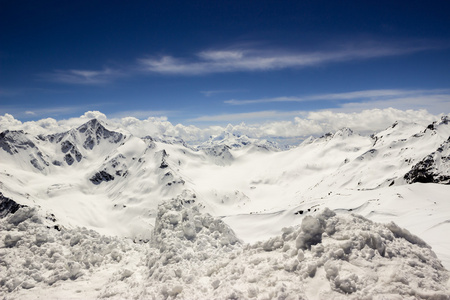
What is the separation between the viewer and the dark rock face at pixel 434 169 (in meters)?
98.1

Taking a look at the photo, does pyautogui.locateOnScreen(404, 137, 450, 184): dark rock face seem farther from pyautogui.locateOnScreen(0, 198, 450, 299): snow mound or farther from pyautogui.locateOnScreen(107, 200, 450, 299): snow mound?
pyautogui.locateOnScreen(0, 198, 450, 299): snow mound

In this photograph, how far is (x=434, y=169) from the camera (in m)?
103

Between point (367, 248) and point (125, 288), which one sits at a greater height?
point (367, 248)

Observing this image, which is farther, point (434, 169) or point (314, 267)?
point (434, 169)

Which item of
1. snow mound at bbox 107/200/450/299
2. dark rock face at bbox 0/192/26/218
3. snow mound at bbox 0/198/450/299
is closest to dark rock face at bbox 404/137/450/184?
snow mound at bbox 107/200/450/299

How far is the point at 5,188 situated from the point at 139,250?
691ft

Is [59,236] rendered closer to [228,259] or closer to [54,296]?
[54,296]

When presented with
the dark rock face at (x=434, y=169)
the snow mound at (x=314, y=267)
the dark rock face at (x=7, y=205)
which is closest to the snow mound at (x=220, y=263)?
the snow mound at (x=314, y=267)

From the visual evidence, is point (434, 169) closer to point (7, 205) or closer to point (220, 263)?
point (220, 263)

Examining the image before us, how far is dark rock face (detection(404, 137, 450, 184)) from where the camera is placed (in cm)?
9814

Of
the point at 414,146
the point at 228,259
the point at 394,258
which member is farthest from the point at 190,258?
the point at 414,146

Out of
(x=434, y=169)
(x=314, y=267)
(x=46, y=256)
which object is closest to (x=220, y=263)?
(x=314, y=267)

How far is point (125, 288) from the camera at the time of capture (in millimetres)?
14750

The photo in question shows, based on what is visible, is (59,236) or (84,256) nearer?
(84,256)
